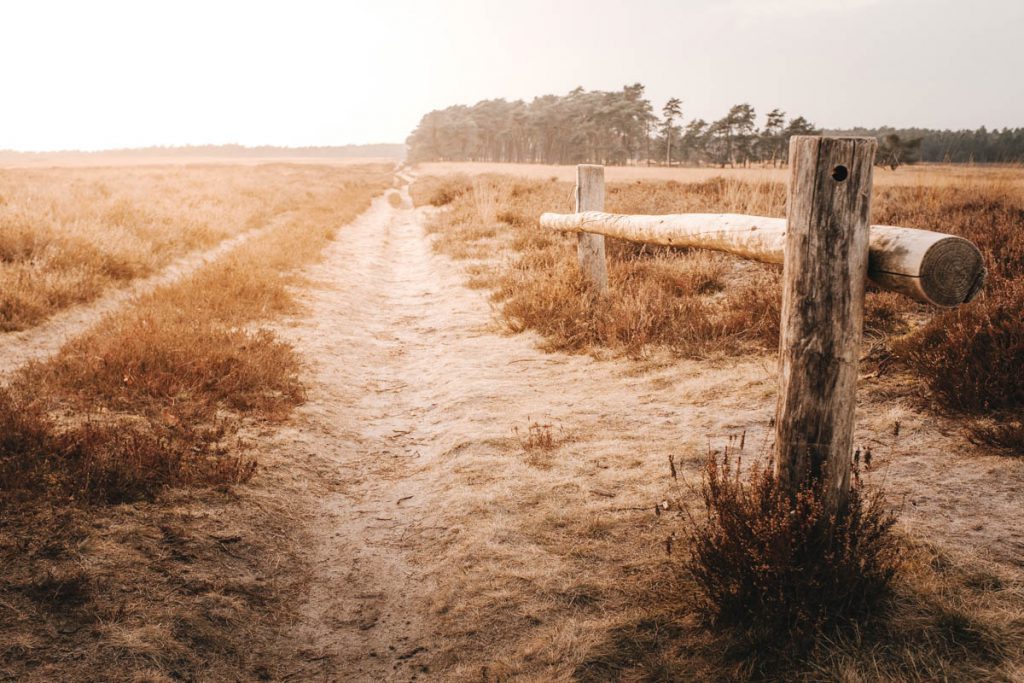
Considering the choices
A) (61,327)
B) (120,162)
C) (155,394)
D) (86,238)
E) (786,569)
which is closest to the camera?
(786,569)

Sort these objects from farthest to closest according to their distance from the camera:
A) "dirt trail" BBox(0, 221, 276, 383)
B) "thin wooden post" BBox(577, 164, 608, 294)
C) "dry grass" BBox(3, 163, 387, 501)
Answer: "thin wooden post" BBox(577, 164, 608, 294) < "dirt trail" BBox(0, 221, 276, 383) < "dry grass" BBox(3, 163, 387, 501)

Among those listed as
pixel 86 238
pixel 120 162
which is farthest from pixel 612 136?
pixel 86 238

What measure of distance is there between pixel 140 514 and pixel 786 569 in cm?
319

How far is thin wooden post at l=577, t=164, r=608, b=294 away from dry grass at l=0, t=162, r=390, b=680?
3.84 m

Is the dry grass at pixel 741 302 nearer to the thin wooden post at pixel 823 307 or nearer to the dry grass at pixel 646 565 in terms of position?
the dry grass at pixel 646 565

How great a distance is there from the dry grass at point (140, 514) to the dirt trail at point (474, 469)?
305mm

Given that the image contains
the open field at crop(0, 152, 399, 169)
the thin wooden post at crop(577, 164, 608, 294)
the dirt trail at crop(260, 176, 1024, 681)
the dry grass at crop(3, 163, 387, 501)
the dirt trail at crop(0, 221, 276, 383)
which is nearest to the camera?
the dirt trail at crop(260, 176, 1024, 681)

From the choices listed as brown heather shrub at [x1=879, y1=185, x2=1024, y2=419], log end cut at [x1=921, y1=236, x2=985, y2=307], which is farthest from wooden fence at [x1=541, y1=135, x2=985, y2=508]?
brown heather shrub at [x1=879, y1=185, x2=1024, y2=419]

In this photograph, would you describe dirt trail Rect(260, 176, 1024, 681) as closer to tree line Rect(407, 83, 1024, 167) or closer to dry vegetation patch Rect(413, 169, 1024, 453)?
dry vegetation patch Rect(413, 169, 1024, 453)

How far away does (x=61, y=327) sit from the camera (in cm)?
712

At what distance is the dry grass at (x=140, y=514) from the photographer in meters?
2.44

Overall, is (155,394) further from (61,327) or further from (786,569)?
(786,569)

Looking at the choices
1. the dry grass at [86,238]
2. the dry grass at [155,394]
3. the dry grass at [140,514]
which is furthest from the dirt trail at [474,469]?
the dry grass at [86,238]

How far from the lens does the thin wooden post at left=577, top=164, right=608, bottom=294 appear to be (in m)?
7.64
